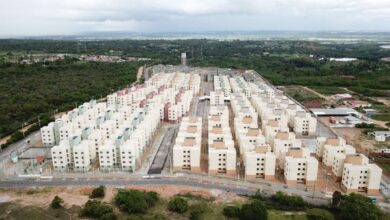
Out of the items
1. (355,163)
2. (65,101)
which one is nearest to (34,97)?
(65,101)

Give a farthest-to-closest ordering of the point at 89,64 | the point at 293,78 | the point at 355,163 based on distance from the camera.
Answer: the point at 89,64 → the point at 293,78 → the point at 355,163

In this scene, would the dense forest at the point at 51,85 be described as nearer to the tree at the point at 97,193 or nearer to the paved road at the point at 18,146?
the paved road at the point at 18,146

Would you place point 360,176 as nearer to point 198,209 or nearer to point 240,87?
point 198,209

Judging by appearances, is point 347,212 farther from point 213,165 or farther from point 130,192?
point 130,192

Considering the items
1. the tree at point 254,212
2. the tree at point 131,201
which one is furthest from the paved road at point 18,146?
the tree at point 254,212

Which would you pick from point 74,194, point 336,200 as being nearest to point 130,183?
point 74,194
